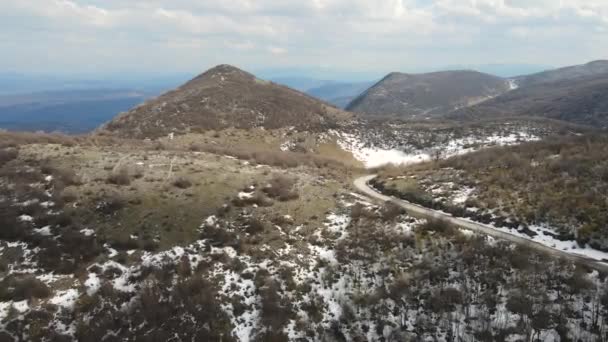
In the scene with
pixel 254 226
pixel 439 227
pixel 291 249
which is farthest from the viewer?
pixel 254 226

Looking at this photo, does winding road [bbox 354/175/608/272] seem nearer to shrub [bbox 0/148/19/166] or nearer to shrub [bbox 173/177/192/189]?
shrub [bbox 173/177/192/189]

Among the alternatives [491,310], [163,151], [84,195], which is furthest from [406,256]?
[163,151]

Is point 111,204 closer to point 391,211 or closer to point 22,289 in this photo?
point 22,289

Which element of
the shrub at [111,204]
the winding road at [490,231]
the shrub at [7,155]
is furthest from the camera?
the shrub at [7,155]

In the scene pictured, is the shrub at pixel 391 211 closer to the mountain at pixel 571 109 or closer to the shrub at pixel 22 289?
the shrub at pixel 22 289

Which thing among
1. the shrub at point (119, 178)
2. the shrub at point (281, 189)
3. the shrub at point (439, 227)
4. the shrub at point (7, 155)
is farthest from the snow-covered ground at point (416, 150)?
the shrub at point (7, 155)

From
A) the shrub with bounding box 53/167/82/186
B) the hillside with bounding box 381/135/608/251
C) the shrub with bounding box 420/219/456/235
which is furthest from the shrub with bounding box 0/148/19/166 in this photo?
the shrub with bounding box 420/219/456/235

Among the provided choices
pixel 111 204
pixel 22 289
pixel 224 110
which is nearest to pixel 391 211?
pixel 111 204

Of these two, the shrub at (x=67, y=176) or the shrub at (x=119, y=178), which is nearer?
the shrub at (x=67, y=176)

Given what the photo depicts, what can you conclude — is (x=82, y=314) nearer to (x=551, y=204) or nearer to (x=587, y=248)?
(x=587, y=248)
